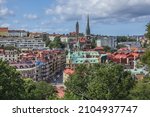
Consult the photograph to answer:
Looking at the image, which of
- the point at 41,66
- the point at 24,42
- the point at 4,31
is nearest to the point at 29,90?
the point at 41,66

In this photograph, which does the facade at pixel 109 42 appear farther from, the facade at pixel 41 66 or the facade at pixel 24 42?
the facade at pixel 41 66

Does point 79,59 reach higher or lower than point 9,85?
lower

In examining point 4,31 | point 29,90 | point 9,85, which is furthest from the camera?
point 4,31

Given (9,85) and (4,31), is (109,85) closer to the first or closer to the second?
(9,85)

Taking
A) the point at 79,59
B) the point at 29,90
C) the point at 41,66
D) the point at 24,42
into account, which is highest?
the point at 29,90

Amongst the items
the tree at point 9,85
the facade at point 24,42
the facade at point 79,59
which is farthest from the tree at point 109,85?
the facade at point 24,42

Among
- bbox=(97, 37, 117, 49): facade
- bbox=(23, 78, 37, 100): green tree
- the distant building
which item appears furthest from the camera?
the distant building

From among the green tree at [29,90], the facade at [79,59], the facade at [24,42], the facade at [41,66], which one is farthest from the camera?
the facade at [24,42]

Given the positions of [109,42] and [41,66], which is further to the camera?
[109,42]

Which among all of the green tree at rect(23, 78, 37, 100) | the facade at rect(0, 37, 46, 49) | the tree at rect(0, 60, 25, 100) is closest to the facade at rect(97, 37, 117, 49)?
the facade at rect(0, 37, 46, 49)

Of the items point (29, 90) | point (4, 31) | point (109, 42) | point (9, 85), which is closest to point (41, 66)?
point (29, 90)

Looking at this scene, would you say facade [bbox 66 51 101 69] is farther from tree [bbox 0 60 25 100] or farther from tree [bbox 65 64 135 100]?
tree [bbox 0 60 25 100]

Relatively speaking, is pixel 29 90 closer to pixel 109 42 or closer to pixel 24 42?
pixel 24 42

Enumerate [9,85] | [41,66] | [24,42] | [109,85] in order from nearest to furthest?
1. [9,85]
2. [109,85]
3. [41,66]
4. [24,42]
